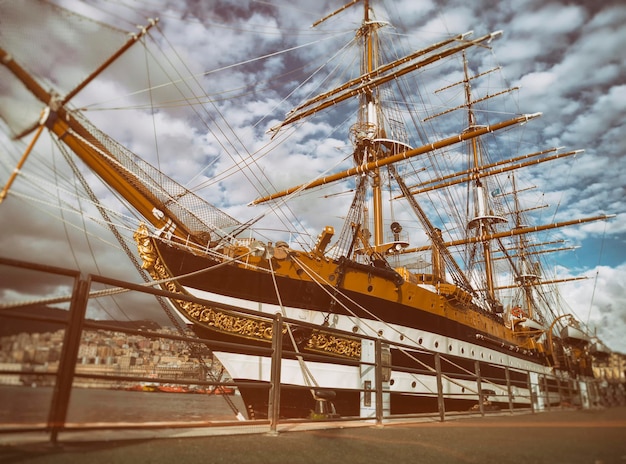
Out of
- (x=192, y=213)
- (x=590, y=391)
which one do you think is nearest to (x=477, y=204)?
(x=590, y=391)

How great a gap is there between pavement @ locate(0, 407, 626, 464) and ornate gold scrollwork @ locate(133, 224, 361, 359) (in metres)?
5.19

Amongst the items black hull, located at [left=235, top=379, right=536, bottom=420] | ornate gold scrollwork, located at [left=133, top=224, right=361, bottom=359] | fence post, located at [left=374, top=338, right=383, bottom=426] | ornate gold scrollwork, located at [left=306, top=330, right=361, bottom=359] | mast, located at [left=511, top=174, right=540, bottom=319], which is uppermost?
mast, located at [left=511, top=174, right=540, bottom=319]

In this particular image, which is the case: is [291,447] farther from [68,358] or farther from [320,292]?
[320,292]

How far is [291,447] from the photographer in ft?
8.84

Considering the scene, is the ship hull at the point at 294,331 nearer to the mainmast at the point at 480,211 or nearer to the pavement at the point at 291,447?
the pavement at the point at 291,447

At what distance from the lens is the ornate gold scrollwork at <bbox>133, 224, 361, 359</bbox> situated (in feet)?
29.0

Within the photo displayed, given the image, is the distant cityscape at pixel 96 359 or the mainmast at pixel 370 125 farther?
the mainmast at pixel 370 125

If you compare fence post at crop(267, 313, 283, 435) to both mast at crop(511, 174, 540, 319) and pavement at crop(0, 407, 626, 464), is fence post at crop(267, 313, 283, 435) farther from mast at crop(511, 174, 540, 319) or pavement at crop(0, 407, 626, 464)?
mast at crop(511, 174, 540, 319)

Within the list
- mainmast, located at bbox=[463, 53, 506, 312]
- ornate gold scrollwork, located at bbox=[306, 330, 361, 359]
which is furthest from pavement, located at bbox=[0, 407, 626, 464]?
mainmast, located at bbox=[463, 53, 506, 312]

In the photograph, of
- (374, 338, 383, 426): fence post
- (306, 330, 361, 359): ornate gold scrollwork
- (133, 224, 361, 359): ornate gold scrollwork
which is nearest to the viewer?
(374, 338, 383, 426): fence post

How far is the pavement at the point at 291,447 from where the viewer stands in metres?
2.12

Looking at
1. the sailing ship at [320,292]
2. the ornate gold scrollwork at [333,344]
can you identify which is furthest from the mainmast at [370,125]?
the ornate gold scrollwork at [333,344]

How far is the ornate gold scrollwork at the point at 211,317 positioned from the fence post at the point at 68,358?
6.02 m

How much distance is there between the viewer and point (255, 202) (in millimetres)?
18531
